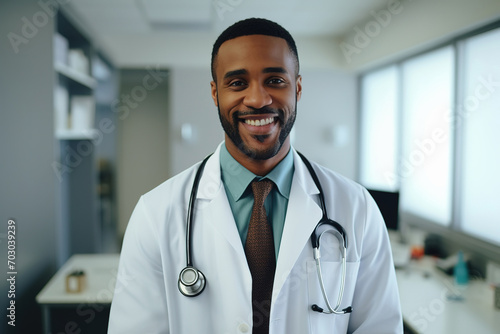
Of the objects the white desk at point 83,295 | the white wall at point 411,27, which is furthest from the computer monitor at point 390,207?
the white desk at point 83,295

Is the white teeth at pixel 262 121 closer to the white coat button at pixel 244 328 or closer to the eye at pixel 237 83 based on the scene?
Result: the eye at pixel 237 83

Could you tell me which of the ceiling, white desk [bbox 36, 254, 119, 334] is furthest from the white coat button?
the ceiling

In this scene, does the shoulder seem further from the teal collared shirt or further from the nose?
the nose

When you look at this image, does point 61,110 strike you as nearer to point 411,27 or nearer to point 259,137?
point 259,137

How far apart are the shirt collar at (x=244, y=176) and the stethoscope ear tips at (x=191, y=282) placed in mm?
193

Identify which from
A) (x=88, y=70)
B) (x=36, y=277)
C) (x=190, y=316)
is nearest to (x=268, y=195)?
(x=190, y=316)

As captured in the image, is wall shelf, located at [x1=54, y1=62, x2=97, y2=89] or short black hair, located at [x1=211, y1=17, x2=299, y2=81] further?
wall shelf, located at [x1=54, y1=62, x2=97, y2=89]

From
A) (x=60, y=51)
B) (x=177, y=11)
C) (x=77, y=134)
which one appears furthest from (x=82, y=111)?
(x=177, y=11)

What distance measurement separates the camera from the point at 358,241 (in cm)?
86

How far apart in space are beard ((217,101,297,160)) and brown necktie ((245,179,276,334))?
0.26 feet

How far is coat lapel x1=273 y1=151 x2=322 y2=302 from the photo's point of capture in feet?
2.65

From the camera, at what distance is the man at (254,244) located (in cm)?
80

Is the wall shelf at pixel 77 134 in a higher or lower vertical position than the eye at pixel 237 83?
lower

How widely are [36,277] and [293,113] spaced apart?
1530 millimetres
